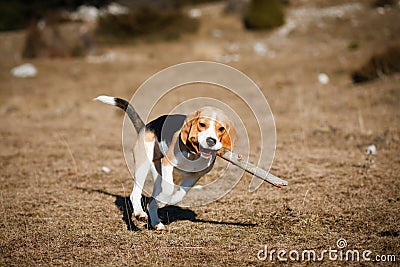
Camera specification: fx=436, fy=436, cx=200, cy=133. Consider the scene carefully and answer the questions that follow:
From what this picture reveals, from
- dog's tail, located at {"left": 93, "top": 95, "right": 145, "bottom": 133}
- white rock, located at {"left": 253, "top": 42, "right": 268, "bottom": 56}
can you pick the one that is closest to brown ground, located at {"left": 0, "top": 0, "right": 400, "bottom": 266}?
dog's tail, located at {"left": 93, "top": 95, "right": 145, "bottom": 133}

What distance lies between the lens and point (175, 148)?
4266 mm

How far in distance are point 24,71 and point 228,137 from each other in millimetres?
16930

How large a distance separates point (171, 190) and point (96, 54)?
2041cm

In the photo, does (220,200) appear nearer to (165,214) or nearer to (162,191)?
(165,214)

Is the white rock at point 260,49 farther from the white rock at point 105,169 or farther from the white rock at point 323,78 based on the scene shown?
the white rock at point 105,169

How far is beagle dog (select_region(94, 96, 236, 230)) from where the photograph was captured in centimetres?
396

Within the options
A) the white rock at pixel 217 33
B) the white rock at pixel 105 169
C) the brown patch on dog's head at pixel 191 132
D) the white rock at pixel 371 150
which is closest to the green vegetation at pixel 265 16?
the white rock at pixel 217 33

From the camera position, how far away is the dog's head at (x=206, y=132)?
3900mm

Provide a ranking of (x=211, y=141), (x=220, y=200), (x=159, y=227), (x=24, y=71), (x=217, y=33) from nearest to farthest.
Result: (x=211, y=141) → (x=159, y=227) → (x=220, y=200) → (x=24, y=71) → (x=217, y=33)

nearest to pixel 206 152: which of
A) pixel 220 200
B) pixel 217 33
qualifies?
pixel 220 200

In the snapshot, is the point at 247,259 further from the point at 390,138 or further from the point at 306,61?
the point at 306,61

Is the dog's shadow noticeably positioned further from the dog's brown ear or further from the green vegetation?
the green vegetation

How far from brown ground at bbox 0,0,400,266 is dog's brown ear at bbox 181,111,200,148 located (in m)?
1.07

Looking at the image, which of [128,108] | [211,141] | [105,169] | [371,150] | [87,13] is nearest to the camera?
[211,141]
